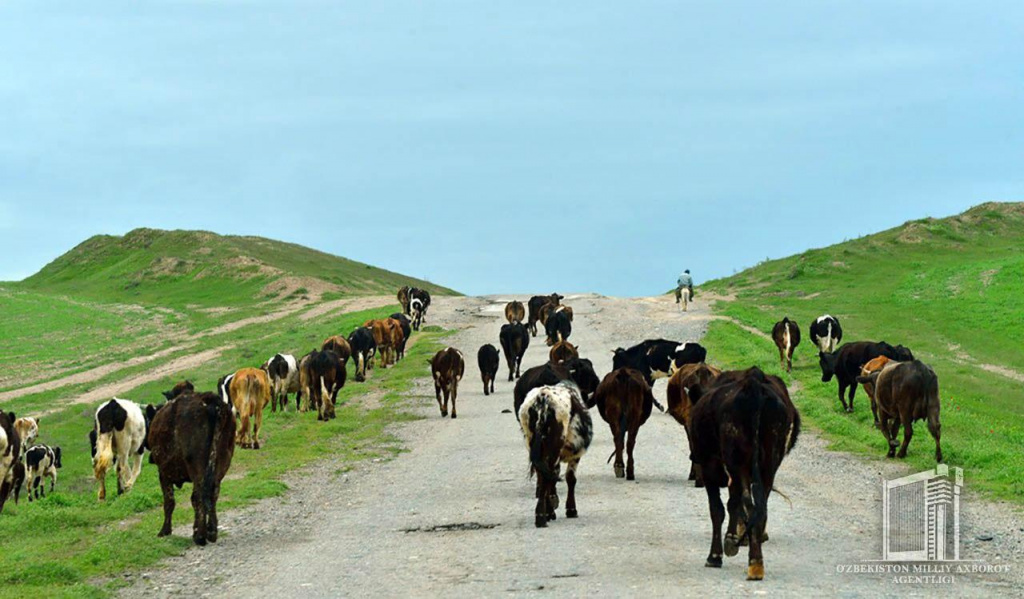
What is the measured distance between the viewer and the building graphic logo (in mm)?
12383

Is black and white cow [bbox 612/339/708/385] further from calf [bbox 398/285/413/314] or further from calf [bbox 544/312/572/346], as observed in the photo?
calf [bbox 398/285/413/314]

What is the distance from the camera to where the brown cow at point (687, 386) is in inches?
656

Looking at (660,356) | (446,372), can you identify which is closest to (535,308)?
(446,372)

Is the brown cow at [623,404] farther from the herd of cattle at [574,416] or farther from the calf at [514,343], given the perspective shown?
the calf at [514,343]

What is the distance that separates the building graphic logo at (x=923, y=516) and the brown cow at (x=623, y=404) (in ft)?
12.3

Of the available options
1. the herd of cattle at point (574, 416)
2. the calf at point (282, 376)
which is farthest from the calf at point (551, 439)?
the calf at point (282, 376)

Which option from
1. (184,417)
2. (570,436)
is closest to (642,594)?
(570,436)

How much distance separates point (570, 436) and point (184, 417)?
193 inches

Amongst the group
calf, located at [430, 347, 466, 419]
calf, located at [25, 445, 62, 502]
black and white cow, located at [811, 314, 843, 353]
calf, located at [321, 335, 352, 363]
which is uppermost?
black and white cow, located at [811, 314, 843, 353]

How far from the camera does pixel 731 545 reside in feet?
35.2

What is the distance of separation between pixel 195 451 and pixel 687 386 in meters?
7.18

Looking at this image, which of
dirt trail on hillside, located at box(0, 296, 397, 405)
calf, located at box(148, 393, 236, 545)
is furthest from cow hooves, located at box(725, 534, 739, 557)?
dirt trail on hillside, located at box(0, 296, 397, 405)

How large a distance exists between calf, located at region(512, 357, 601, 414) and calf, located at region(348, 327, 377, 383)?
16.1 m

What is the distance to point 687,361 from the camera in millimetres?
24453
